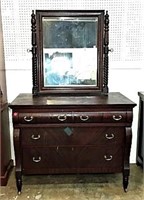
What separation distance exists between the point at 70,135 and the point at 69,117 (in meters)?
0.16

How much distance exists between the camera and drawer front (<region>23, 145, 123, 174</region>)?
2.25 m

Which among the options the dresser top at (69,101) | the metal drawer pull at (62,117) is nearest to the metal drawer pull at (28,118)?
the dresser top at (69,101)

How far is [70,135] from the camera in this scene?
87.3 inches

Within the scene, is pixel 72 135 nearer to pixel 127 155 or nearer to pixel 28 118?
pixel 28 118

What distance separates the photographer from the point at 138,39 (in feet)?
8.66

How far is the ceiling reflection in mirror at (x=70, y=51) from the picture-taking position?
2.53m

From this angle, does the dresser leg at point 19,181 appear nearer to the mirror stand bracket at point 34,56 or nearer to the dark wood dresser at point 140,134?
the mirror stand bracket at point 34,56

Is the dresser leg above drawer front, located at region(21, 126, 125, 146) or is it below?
below

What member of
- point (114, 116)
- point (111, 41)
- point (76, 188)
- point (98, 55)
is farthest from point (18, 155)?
point (111, 41)

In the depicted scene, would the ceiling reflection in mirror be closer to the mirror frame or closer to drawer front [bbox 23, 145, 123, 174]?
the mirror frame

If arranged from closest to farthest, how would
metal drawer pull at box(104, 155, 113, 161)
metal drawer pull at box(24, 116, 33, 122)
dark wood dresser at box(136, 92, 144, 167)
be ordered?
metal drawer pull at box(24, 116, 33, 122) → metal drawer pull at box(104, 155, 113, 161) → dark wood dresser at box(136, 92, 144, 167)

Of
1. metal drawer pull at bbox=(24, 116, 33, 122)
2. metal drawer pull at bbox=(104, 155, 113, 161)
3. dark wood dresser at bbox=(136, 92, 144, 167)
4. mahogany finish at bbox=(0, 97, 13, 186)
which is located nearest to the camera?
metal drawer pull at bbox=(24, 116, 33, 122)

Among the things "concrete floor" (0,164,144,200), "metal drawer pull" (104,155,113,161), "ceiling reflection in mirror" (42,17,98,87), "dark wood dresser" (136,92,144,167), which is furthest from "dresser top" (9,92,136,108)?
"concrete floor" (0,164,144,200)

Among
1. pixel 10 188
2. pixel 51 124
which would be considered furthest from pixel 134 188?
pixel 10 188
